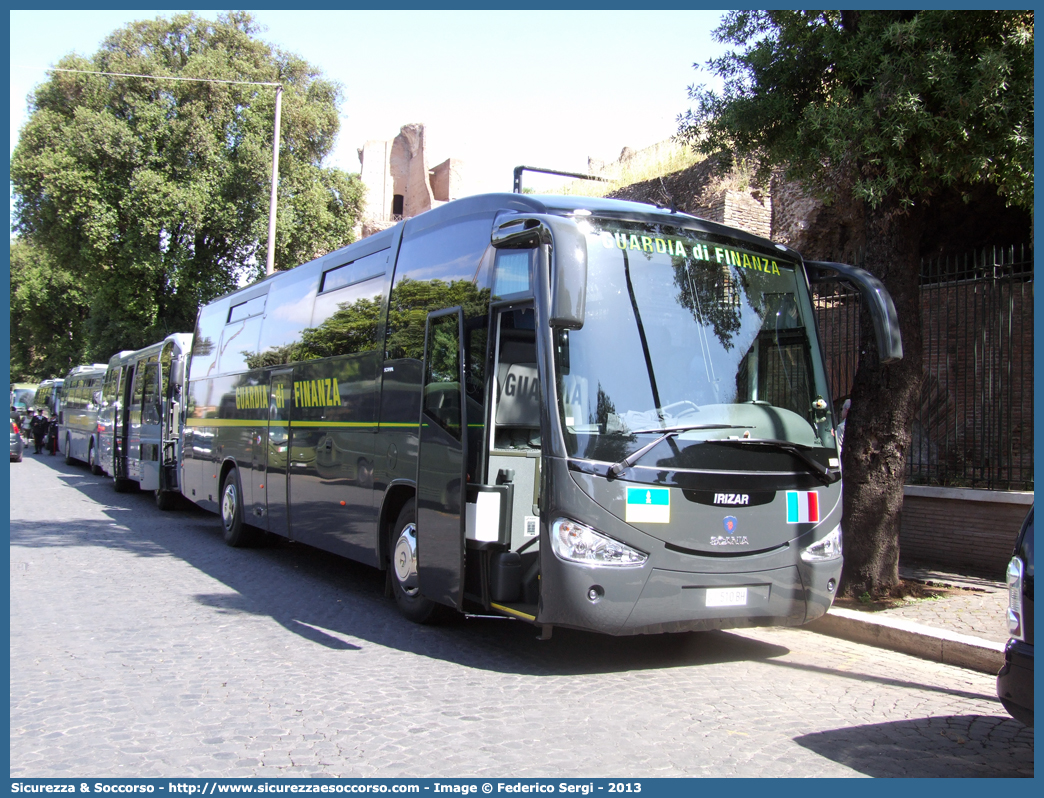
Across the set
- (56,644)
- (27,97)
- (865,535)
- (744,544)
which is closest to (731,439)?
(744,544)

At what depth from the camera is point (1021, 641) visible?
3930mm

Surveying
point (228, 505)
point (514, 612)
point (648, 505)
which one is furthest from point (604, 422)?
point (228, 505)

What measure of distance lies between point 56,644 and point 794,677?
17.3 feet

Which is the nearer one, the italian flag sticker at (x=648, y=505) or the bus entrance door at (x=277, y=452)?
the italian flag sticker at (x=648, y=505)

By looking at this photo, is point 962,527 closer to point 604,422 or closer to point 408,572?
point 604,422

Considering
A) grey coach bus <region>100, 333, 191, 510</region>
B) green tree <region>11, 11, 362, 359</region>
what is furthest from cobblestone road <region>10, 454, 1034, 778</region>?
green tree <region>11, 11, 362, 359</region>

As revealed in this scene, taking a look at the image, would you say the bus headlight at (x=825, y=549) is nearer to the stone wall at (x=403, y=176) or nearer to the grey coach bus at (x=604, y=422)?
the grey coach bus at (x=604, y=422)

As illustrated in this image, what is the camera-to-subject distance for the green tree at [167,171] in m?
26.9

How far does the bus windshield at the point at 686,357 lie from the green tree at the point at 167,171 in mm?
23404

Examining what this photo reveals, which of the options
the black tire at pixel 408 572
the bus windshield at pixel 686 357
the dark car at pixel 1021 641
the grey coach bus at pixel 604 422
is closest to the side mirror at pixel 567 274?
the grey coach bus at pixel 604 422

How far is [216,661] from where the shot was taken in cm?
634

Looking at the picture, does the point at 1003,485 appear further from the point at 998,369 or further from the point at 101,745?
the point at 101,745

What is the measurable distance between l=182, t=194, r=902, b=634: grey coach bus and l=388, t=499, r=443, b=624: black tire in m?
0.03

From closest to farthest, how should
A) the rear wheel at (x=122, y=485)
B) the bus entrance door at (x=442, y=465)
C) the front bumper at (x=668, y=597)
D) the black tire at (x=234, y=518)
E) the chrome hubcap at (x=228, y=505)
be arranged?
the front bumper at (x=668, y=597), the bus entrance door at (x=442, y=465), the black tire at (x=234, y=518), the chrome hubcap at (x=228, y=505), the rear wheel at (x=122, y=485)
